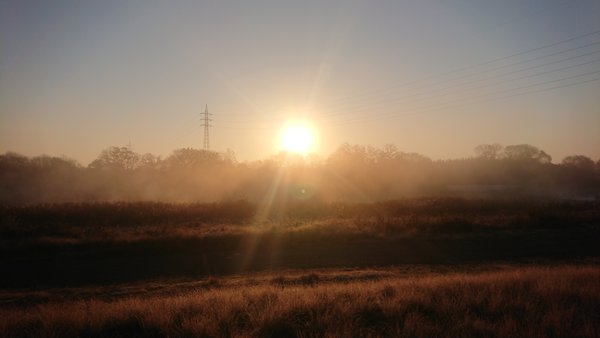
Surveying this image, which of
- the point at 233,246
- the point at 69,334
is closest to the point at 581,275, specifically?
the point at 69,334

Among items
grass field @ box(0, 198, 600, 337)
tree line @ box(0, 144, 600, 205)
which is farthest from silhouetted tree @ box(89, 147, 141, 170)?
grass field @ box(0, 198, 600, 337)

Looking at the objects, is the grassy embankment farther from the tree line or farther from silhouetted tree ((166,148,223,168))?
silhouetted tree ((166,148,223,168))

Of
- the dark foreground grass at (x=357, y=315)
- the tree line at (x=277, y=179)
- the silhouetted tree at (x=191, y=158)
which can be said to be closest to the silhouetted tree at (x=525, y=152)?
the tree line at (x=277, y=179)

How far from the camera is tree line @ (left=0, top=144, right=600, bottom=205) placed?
6119 cm

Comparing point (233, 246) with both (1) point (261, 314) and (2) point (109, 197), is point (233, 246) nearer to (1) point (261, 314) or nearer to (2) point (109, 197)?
(1) point (261, 314)

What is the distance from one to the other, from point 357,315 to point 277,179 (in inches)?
2436

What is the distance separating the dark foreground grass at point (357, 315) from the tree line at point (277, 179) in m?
45.4

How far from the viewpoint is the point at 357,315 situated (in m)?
8.18

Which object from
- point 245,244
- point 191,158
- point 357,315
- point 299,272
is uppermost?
point 191,158

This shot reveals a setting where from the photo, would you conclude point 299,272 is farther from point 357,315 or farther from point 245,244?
point 357,315

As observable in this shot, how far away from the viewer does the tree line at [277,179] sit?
61188 mm

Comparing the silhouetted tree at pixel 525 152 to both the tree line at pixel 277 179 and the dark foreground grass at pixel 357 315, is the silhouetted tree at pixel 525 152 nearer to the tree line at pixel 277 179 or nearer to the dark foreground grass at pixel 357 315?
the tree line at pixel 277 179

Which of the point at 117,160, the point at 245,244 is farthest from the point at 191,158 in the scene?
the point at 245,244

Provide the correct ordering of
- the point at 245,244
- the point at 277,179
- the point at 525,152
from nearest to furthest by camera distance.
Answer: the point at 245,244 < the point at 277,179 < the point at 525,152
